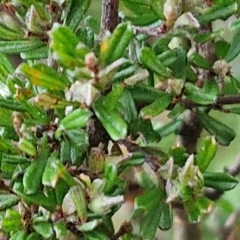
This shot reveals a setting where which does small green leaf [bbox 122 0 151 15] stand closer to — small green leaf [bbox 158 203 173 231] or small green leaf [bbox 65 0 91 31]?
small green leaf [bbox 65 0 91 31]

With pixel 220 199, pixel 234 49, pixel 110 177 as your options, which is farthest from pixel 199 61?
pixel 220 199

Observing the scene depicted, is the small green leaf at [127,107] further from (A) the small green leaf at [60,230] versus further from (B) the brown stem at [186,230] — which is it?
(B) the brown stem at [186,230]

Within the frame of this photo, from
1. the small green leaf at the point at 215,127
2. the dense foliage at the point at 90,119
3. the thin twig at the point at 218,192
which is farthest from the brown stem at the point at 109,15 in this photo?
the thin twig at the point at 218,192

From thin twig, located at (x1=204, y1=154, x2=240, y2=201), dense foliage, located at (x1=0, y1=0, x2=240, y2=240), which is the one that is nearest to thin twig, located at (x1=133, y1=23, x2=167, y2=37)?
dense foliage, located at (x1=0, y1=0, x2=240, y2=240)

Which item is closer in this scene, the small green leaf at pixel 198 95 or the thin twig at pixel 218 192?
the small green leaf at pixel 198 95

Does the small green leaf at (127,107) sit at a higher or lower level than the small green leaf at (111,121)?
lower

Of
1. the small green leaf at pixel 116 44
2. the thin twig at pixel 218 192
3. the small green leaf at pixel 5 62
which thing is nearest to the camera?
the small green leaf at pixel 116 44

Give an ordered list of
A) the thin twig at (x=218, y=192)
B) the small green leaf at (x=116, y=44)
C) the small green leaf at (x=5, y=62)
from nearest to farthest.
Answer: the small green leaf at (x=116, y=44)
the small green leaf at (x=5, y=62)
the thin twig at (x=218, y=192)
